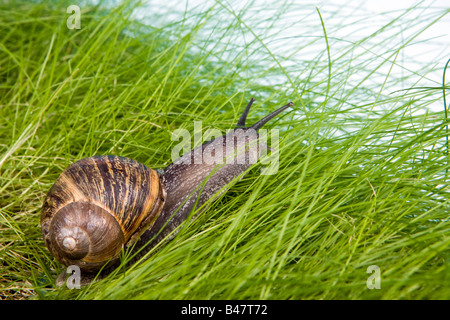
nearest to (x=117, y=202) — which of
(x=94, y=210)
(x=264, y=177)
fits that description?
(x=94, y=210)

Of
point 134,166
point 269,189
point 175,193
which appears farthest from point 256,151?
point 134,166

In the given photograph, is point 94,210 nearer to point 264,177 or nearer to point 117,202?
point 117,202

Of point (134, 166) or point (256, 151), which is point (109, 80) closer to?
point (134, 166)
